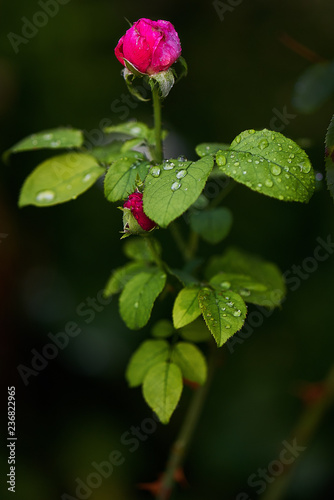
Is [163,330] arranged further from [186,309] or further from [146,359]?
[186,309]

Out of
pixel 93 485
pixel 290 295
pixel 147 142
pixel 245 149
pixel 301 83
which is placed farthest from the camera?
pixel 290 295

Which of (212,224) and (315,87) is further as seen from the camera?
(315,87)

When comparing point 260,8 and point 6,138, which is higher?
point 6,138

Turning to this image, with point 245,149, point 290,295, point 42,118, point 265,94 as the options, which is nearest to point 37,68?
point 42,118

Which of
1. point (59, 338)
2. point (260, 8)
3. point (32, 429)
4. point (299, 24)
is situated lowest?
point (32, 429)

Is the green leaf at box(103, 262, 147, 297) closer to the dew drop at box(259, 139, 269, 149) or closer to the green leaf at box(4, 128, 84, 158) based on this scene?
the green leaf at box(4, 128, 84, 158)

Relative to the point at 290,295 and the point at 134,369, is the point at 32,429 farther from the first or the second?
the point at 290,295

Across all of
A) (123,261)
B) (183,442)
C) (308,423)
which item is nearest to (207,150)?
(183,442)
